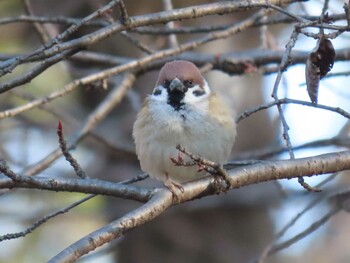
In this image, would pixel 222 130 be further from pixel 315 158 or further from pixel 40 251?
pixel 40 251

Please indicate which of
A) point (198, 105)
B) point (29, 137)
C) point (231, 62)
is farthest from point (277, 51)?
point (29, 137)

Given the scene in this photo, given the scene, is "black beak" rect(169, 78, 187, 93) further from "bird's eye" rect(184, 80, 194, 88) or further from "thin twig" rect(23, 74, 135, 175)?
"thin twig" rect(23, 74, 135, 175)

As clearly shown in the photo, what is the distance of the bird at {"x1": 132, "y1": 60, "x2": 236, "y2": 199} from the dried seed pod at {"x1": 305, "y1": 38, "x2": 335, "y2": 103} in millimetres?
887

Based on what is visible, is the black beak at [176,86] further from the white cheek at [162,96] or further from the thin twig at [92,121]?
the thin twig at [92,121]

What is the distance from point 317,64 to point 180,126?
39.5 inches

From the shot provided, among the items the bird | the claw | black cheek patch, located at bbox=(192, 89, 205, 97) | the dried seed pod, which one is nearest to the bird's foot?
the claw

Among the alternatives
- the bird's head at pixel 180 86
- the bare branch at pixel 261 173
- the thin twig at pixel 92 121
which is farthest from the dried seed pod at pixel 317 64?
the thin twig at pixel 92 121

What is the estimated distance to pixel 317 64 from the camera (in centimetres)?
230

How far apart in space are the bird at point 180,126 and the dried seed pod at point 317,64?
887 millimetres

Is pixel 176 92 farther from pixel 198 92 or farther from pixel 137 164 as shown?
pixel 137 164

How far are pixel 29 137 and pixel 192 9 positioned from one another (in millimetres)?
3516

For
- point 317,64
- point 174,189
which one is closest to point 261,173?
point 174,189

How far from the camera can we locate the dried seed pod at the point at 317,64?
7.46 feet

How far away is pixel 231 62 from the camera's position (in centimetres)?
422
